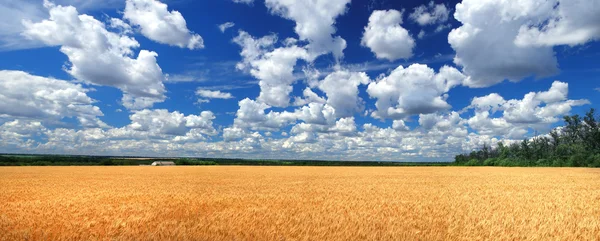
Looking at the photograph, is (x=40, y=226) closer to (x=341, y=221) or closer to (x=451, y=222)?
(x=341, y=221)

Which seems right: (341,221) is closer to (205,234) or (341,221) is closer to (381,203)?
(205,234)

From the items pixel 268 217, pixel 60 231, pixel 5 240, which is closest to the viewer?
pixel 5 240

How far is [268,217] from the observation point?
37.2 feet

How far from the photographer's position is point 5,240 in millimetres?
8547

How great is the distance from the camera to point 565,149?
96.5 m

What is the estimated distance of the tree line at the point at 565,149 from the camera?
87875 mm

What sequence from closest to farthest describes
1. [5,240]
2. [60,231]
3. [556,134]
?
[5,240]
[60,231]
[556,134]

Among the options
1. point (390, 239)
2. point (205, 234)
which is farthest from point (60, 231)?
point (390, 239)

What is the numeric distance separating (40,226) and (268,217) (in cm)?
583

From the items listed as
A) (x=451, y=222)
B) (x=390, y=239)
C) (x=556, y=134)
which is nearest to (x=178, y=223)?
(x=390, y=239)

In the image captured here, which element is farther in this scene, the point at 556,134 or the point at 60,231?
the point at 556,134

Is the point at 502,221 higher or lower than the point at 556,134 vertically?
lower

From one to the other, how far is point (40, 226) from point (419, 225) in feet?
32.1

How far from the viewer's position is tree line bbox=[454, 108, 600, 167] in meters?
87.9
